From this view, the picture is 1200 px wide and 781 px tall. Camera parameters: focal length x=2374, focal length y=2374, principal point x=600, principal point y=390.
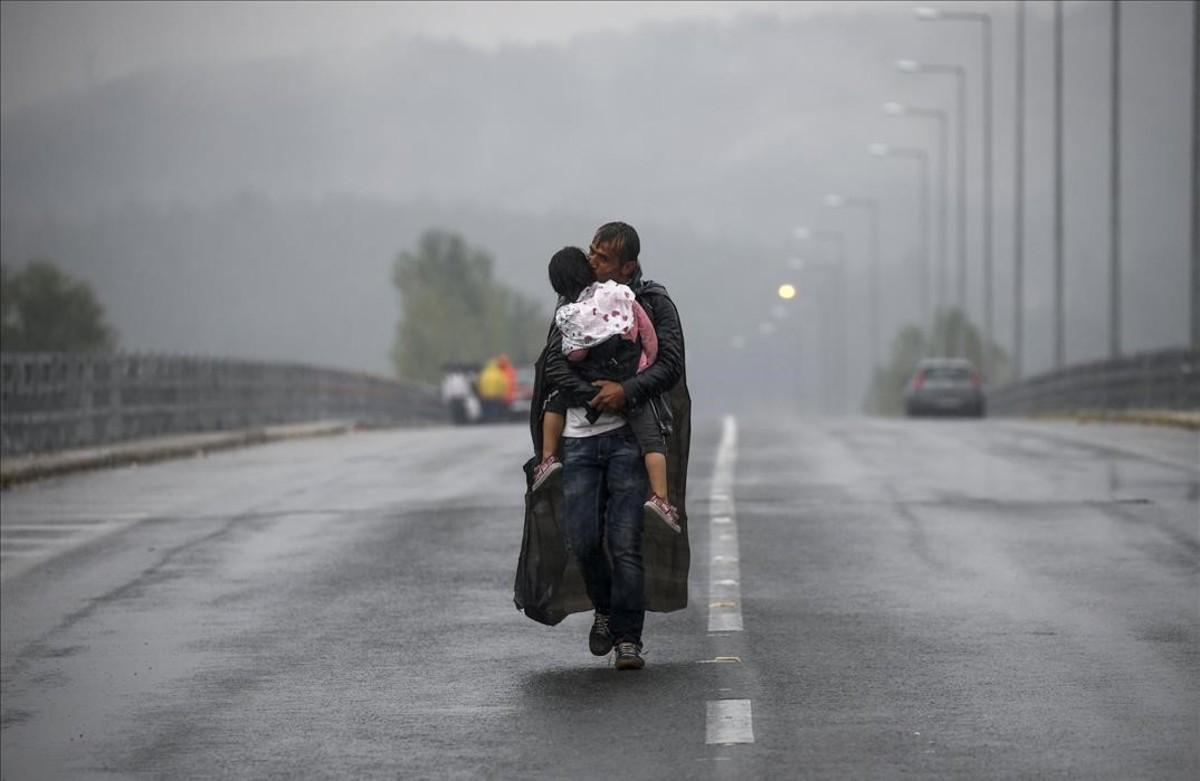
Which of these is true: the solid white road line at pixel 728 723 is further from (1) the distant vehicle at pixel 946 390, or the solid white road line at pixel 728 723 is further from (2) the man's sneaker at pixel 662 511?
(1) the distant vehicle at pixel 946 390

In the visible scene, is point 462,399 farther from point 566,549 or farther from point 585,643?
point 566,549

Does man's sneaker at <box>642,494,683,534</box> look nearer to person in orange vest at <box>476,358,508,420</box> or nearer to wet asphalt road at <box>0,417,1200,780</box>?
wet asphalt road at <box>0,417,1200,780</box>

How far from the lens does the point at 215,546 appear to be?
50.1 feet

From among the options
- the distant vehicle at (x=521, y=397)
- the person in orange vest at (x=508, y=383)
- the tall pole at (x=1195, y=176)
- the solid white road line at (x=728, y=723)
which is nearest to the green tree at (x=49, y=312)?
the distant vehicle at (x=521, y=397)

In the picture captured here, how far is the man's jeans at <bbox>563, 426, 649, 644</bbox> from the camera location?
9328mm

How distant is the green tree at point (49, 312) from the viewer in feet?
492

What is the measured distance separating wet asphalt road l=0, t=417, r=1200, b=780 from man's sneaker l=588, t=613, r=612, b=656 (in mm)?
116

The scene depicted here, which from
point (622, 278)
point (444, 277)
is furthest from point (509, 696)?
point (444, 277)

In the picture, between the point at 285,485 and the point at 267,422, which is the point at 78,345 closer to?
the point at 267,422

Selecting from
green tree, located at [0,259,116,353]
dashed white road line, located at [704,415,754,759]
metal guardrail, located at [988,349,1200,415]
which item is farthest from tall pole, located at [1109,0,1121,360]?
green tree, located at [0,259,116,353]

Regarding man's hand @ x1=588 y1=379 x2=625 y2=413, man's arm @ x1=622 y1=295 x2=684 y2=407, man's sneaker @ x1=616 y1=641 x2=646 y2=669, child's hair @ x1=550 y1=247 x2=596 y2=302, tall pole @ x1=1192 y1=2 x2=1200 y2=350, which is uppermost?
tall pole @ x1=1192 y1=2 x2=1200 y2=350

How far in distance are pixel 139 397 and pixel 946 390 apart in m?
31.7

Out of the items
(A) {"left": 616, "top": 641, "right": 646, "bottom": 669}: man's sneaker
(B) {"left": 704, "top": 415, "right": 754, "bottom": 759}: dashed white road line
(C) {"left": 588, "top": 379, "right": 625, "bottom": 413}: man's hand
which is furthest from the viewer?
(A) {"left": 616, "top": 641, "right": 646, "bottom": 669}: man's sneaker

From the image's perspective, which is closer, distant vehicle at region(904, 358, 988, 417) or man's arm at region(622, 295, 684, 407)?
man's arm at region(622, 295, 684, 407)
